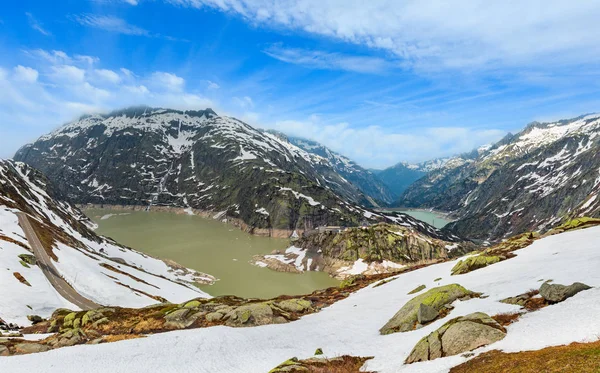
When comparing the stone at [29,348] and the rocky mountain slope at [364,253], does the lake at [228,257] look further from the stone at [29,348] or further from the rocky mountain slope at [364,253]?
the stone at [29,348]

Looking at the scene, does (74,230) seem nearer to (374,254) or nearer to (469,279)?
(374,254)

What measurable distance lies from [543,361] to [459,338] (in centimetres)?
553

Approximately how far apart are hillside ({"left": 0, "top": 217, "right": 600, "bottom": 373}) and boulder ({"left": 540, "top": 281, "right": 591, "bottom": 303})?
7cm

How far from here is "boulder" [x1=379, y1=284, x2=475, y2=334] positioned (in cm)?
2402

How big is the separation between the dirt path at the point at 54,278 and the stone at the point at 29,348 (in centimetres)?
2642

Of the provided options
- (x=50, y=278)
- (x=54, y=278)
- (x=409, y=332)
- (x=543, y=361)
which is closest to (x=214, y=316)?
(x=409, y=332)

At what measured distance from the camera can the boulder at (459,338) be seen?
53.1ft

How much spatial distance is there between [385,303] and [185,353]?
2015 centimetres

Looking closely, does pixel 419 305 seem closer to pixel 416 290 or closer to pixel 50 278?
pixel 416 290

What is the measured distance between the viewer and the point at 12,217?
244 feet

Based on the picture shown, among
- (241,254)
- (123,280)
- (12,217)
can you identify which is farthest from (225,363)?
(241,254)

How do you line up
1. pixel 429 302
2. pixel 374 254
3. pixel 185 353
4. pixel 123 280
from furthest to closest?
pixel 374 254 < pixel 123 280 < pixel 429 302 < pixel 185 353

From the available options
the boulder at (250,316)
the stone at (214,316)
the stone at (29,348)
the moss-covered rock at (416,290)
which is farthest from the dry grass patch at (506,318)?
the stone at (29,348)

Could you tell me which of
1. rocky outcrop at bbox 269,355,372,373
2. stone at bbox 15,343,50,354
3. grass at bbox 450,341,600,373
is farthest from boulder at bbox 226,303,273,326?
grass at bbox 450,341,600,373
